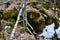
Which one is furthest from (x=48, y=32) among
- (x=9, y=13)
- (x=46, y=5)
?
(x=46, y=5)

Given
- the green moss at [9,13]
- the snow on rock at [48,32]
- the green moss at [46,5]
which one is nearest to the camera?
the snow on rock at [48,32]

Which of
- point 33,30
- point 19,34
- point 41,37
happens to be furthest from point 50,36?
point 19,34

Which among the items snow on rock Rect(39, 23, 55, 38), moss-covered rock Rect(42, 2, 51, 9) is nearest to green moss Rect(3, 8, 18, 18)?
snow on rock Rect(39, 23, 55, 38)

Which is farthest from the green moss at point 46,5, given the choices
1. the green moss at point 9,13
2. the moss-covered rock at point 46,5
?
the green moss at point 9,13

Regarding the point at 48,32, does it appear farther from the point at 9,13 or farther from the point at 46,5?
the point at 46,5

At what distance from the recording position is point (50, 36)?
411 cm

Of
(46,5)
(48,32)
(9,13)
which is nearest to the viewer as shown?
(48,32)

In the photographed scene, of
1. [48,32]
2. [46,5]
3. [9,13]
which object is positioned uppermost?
[9,13]

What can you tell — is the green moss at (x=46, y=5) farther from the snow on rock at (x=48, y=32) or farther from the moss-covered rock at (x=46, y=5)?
the snow on rock at (x=48, y=32)

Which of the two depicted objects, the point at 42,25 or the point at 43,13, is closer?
the point at 42,25

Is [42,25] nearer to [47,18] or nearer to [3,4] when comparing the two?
[47,18]

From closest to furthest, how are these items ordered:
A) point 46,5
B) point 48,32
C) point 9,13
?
point 48,32 → point 9,13 → point 46,5

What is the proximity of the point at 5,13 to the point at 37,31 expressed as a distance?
99cm

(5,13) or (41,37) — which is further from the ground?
(5,13)
